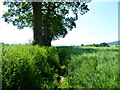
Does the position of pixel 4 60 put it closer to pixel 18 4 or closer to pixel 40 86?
pixel 40 86

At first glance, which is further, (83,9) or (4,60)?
(83,9)

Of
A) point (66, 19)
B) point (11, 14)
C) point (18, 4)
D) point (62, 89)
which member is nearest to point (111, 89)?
point (62, 89)

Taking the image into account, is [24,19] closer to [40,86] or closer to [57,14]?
[57,14]

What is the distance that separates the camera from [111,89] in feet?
18.7

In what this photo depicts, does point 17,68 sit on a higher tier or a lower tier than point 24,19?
lower

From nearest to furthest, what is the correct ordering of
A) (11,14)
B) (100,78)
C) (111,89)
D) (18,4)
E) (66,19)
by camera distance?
(111,89), (100,78), (18,4), (11,14), (66,19)

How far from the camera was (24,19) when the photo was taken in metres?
33.1

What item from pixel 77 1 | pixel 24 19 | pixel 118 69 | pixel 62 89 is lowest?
pixel 62 89

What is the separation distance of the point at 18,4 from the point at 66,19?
1120cm

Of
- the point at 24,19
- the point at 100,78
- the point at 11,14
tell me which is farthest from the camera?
the point at 24,19

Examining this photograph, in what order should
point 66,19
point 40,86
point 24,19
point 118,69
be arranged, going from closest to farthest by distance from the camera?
point 118,69 < point 40,86 < point 24,19 < point 66,19

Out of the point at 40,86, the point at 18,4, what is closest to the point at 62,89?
the point at 40,86

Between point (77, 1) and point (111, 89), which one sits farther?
point (77, 1)

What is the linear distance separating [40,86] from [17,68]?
195cm
